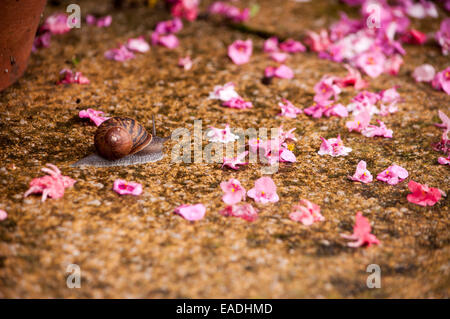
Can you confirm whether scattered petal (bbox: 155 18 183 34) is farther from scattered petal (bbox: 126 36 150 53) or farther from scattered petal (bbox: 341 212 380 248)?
scattered petal (bbox: 341 212 380 248)

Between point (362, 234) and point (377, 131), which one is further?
point (377, 131)

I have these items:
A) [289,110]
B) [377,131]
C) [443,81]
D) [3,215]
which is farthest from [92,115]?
[443,81]

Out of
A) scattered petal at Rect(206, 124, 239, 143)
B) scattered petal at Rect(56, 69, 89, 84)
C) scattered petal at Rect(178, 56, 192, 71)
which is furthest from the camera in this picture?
scattered petal at Rect(178, 56, 192, 71)

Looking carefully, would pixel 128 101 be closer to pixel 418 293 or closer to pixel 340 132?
pixel 340 132

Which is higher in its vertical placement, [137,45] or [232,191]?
[137,45]

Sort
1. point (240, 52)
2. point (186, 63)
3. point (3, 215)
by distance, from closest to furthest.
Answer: point (3, 215)
point (186, 63)
point (240, 52)

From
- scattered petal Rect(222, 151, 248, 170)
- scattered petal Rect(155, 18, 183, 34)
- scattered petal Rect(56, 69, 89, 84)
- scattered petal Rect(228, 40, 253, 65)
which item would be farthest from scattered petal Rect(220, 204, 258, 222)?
scattered petal Rect(155, 18, 183, 34)

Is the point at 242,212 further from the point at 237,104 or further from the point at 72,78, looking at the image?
A: the point at 72,78
